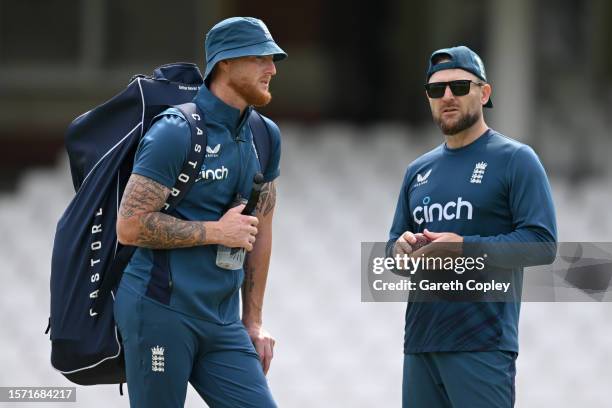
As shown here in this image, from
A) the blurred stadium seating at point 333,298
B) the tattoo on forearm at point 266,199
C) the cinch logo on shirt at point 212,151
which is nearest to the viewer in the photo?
the cinch logo on shirt at point 212,151

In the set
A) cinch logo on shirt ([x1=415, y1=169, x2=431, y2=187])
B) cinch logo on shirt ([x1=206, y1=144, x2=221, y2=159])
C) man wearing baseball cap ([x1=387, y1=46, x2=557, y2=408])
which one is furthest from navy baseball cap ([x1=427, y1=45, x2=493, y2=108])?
cinch logo on shirt ([x1=206, y1=144, x2=221, y2=159])

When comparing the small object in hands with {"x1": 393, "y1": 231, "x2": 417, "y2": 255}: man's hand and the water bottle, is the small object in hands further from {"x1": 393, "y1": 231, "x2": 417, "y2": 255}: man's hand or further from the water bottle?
the water bottle

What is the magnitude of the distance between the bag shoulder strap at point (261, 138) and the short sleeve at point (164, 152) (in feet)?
0.99

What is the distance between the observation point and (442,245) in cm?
355

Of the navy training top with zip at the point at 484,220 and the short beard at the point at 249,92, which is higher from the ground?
the short beard at the point at 249,92

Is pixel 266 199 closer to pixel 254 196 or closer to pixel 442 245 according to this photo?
pixel 254 196

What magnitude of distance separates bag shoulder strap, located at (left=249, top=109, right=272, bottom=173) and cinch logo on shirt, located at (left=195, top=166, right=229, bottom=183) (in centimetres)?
19

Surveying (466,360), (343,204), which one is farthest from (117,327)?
(343,204)

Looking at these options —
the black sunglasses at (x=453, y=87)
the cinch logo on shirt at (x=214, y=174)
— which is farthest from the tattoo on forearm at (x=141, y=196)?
the black sunglasses at (x=453, y=87)

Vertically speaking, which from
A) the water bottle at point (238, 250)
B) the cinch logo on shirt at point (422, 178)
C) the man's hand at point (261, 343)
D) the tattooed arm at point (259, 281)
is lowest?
the man's hand at point (261, 343)

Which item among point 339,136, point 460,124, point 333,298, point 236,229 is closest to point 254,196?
point 236,229

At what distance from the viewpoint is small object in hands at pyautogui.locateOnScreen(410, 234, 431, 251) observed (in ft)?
11.8

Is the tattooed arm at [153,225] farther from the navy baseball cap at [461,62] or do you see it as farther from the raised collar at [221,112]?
the navy baseball cap at [461,62]

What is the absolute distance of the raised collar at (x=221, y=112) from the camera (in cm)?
356
